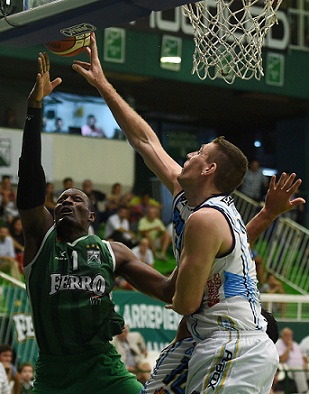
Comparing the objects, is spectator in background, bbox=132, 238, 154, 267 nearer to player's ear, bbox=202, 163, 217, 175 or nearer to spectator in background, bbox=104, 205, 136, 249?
spectator in background, bbox=104, 205, 136, 249

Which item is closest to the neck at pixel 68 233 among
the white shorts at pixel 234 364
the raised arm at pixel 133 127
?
the raised arm at pixel 133 127

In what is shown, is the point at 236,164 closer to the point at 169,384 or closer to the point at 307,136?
the point at 169,384

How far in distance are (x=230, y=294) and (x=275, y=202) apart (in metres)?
0.93

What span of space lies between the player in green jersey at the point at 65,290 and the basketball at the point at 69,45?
18 cm

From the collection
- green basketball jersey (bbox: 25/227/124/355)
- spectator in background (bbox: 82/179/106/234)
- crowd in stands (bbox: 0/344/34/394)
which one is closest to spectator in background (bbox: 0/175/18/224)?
spectator in background (bbox: 82/179/106/234)

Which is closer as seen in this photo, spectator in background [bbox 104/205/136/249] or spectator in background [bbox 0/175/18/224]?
spectator in background [bbox 0/175/18/224]

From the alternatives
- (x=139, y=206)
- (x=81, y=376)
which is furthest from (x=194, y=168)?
(x=139, y=206)

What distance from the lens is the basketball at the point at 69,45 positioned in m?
5.03

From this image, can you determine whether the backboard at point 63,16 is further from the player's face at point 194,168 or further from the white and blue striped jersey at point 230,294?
the white and blue striped jersey at point 230,294

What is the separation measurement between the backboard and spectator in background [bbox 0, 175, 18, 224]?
9.58m

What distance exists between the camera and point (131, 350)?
1041 centimetres

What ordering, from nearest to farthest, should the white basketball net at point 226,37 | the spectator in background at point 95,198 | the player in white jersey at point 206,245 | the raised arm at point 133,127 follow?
the player in white jersey at point 206,245, the raised arm at point 133,127, the white basketball net at point 226,37, the spectator in background at point 95,198

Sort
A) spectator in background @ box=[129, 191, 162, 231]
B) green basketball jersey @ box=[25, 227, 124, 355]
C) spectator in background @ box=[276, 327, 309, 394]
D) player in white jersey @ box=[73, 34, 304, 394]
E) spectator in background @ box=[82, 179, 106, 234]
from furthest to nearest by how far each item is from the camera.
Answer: spectator in background @ box=[129, 191, 162, 231], spectator in background @ box=[82, 179, 106, 234], spectator in background @ box=[276, 327, 309, 394], green basketball jersey @ box=[25, 227, 124, 355], player in white jersey @ box=[73, 34, 304, 394]

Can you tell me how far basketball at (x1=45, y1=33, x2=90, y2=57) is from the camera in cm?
503
